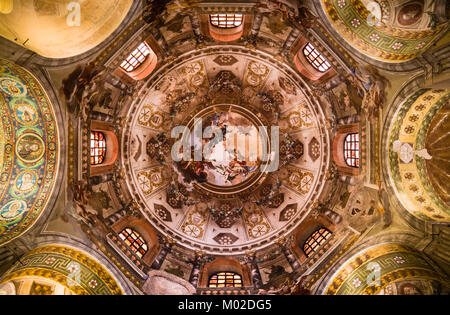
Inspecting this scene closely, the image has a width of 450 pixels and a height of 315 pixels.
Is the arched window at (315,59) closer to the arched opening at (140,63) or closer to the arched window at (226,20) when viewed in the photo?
the arched window at (226,20)

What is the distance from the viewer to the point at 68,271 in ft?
39.8

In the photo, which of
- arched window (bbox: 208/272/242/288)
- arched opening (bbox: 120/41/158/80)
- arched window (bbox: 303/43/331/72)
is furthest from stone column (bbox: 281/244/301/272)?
arched opening (bbox: 120/41/158/80)

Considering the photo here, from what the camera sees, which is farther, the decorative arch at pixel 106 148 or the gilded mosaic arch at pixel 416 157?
the decorative arch at pixel 106 148

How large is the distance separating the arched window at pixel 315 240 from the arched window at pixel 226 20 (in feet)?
41.2

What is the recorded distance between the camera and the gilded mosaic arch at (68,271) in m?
11.4

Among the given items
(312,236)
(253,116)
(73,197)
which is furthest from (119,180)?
(312,236)

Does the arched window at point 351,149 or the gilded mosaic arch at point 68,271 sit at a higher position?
the arched window at point 351,149

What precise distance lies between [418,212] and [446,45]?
262 inches

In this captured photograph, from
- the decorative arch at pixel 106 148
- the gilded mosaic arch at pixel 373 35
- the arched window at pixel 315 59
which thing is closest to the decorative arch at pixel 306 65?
the arched window at pixel 315 59

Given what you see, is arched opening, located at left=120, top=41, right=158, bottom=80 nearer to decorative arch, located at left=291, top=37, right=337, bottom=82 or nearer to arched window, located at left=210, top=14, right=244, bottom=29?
arched window, located at left=210, top=14, right=244, bottom=29

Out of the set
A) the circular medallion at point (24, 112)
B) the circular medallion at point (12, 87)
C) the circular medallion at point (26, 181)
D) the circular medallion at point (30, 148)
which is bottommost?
the circular medallion at point (26, 181)

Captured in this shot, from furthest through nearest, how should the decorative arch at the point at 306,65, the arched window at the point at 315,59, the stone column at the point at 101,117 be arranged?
the arched window at the point at 315,59 < the decorative arch at the point at 306,65 < the stone column at the point at 101,117

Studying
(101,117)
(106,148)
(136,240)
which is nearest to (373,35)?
(101,117)

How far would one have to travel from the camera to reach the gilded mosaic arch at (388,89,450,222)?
11203mm
